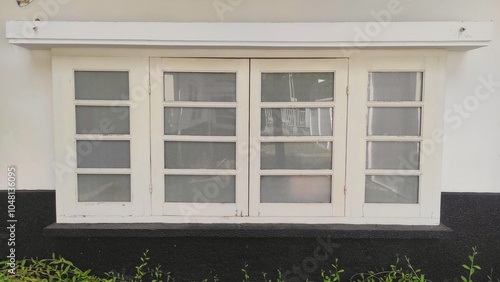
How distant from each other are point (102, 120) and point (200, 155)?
0.85 m

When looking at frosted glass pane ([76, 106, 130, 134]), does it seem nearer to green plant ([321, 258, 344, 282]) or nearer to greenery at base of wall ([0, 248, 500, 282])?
greenery at base of wall ([0, 248, 500, 282])

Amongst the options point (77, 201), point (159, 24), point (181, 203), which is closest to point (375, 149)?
point (181, 203)

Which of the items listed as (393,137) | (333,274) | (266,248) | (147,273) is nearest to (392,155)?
(393,137)

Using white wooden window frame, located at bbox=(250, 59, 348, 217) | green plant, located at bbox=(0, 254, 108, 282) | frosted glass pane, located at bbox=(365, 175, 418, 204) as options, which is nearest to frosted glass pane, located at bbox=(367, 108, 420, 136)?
white wooden window frame, located at bbox=(250, 59, 348, 217)

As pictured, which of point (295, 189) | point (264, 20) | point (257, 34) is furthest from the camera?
point (295, 189)

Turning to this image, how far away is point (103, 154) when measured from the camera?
9.90 feet

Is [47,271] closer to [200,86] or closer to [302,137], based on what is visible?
[200,86]

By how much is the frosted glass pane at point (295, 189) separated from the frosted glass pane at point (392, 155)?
419mm

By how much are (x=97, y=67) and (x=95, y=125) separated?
1.54 feet

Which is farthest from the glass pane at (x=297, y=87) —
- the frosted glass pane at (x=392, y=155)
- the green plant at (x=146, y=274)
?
the green plant at (x=146, y=274)

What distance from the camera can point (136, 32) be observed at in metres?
2.75

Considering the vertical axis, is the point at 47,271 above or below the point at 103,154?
below

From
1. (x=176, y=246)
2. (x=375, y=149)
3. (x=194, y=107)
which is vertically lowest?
(x=176, y=246)

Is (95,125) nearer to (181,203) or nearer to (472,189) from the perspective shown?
(181,203)
